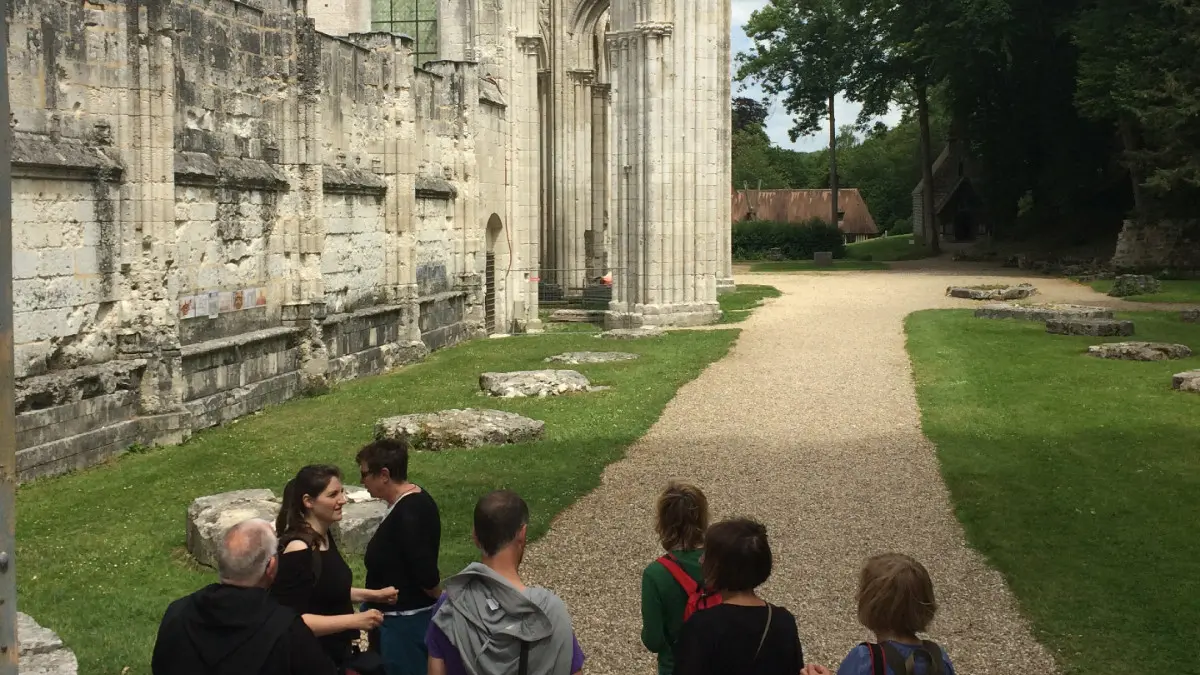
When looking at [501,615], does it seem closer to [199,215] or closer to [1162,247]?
[199,215]

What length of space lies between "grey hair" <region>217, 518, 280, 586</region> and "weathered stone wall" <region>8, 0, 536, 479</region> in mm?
7747

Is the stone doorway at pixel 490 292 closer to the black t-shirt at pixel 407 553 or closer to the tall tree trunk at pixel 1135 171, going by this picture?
the tall tree trunk at pixel 1135 171

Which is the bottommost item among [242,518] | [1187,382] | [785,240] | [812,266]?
[242,518]

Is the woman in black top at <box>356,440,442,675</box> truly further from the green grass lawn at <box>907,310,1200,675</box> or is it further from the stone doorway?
the stone doorway

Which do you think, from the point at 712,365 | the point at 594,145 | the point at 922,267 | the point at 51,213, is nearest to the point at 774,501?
the point at 51,213

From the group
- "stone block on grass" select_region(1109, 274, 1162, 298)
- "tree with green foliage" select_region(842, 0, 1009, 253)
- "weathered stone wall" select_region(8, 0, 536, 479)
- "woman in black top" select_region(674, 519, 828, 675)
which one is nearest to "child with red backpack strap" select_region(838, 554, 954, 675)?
"woman in black top" select_region(674, 519, 828, 675)

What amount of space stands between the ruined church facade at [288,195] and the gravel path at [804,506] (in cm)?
459

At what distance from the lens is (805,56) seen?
5553 centimetres

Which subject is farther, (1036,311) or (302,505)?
(1036,311)

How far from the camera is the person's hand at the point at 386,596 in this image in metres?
5.20

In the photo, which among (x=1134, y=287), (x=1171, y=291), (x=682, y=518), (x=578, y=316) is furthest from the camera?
(x=1171, y=291)

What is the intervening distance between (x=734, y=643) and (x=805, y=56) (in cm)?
5332

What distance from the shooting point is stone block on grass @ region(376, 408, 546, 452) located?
12.7m

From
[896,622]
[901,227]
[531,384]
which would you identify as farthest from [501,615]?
[901,227]
